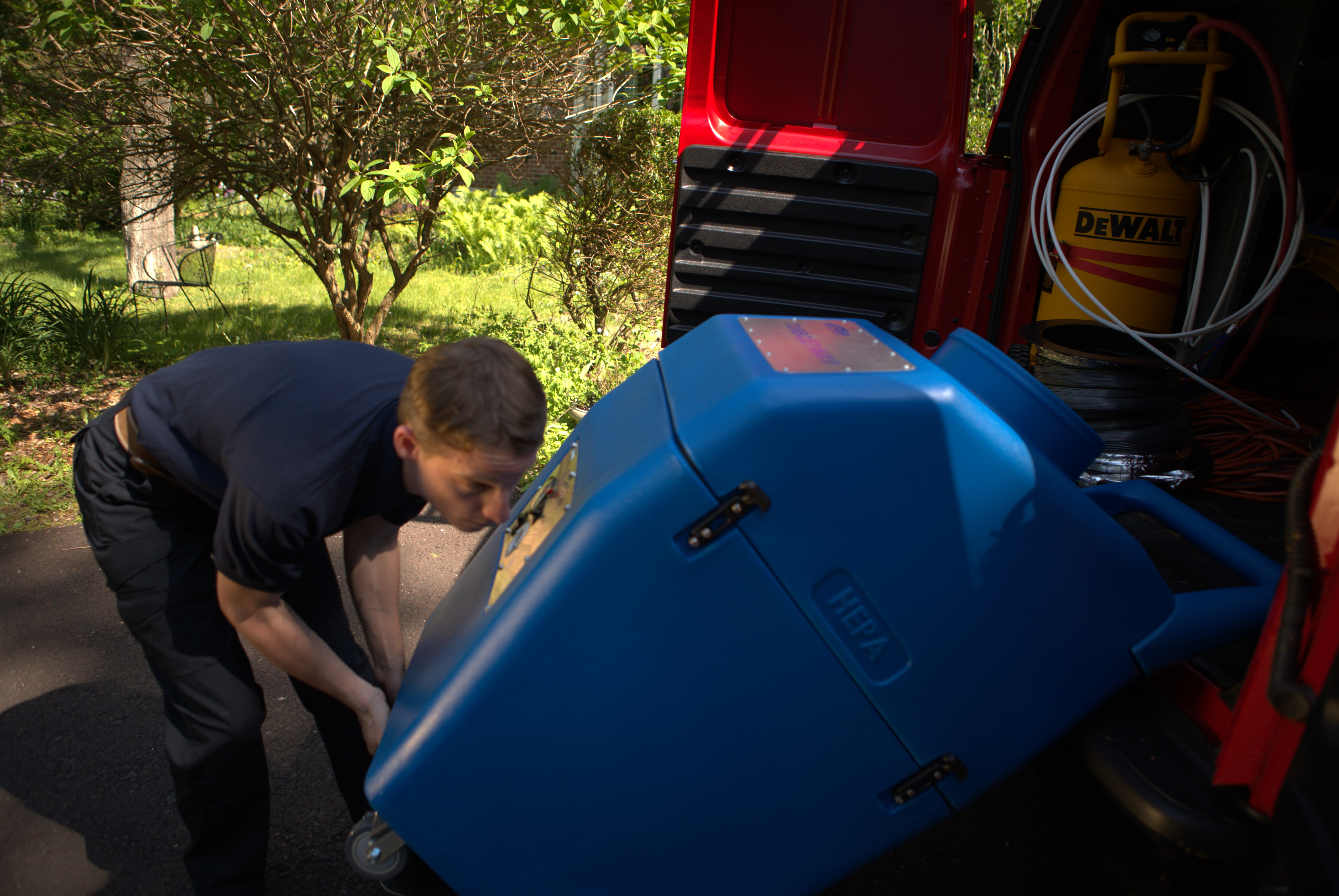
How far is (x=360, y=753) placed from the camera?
1851 millimetres

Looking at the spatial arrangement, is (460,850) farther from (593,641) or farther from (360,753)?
(360,753)

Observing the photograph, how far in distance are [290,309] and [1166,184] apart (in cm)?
678

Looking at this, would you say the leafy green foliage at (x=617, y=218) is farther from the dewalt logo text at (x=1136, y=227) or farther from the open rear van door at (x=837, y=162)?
the dewalt logo text at (x=1136, y=227)

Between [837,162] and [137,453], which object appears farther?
[837,162]

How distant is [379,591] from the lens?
1870mm

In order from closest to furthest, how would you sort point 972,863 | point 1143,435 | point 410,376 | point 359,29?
point 410,376
point 972,863
point 1143,435
point 359,29

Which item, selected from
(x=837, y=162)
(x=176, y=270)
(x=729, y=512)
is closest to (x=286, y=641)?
(x=729, y=512)

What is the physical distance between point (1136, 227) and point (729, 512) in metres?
2.13

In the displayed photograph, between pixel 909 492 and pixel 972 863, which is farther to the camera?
pixel 972 863

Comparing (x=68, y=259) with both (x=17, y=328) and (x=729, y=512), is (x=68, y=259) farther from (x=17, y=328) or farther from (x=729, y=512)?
(x=729, y=512)

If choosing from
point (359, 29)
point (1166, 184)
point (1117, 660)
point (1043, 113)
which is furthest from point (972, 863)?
point (359, 29)

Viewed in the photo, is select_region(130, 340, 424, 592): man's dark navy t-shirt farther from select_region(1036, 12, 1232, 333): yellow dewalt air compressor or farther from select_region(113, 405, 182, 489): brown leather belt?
select_region(1036, 12, 1232, 333): yellow dewalt air compressor

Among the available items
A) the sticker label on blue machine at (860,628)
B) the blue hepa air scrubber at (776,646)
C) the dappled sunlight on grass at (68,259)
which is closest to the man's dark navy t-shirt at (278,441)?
the blue hepa air scrubber at (776,646)

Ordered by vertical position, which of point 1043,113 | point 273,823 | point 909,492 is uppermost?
point 1043,113
